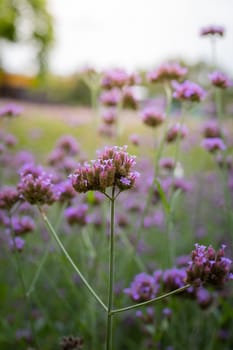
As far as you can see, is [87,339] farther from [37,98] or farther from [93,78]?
[37,98]

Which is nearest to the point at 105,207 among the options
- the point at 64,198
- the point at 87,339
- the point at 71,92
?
the point at 64,198

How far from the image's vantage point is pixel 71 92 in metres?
32.6

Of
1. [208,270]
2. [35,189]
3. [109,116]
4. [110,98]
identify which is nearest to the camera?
[208,270]

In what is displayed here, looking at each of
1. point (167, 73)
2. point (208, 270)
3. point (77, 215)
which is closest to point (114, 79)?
point (167, 73)

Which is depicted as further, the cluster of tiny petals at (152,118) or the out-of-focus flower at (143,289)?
the cluster of tiny petals at (152,118)

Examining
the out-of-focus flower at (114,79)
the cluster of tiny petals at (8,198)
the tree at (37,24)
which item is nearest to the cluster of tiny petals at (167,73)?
the out-of-focus flower at (114,79)

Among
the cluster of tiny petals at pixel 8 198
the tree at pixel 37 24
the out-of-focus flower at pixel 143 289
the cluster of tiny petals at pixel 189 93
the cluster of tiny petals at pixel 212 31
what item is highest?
the tree at pixel 37 24

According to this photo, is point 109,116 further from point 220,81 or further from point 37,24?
point 37,24

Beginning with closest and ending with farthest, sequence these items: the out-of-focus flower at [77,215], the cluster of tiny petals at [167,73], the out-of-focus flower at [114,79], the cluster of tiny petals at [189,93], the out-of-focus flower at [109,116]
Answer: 1. the cluster of tiny petals at [189,93]
2. the out-of-focus flower at [77,215]
3. the cluster of tiny petals at [167,73]
4. the out-of-focus flower at [114,79]
5. the out-of-focus flower at [109,116]

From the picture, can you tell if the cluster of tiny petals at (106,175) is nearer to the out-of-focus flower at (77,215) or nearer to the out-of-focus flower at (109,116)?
the out-of-focus flower at (77,215)

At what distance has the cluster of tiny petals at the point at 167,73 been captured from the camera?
2.42 meters

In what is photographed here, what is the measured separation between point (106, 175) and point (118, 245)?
108 inches

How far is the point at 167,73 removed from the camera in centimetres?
243

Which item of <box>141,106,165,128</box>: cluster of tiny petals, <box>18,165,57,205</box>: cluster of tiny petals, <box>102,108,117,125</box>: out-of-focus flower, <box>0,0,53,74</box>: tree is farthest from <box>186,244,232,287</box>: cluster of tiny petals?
<box>0,0,53,74</box>: tree
